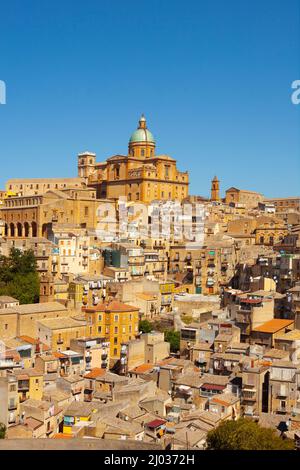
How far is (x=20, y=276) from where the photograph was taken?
23.6 meters

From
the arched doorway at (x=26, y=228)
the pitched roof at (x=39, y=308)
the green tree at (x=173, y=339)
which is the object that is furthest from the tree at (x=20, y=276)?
the arched doorway at (x=26, y=228)

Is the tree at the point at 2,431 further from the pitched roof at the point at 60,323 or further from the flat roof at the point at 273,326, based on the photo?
the flat roof at the point at 273,326

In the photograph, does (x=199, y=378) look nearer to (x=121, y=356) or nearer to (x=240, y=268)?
(x=121, y=356)

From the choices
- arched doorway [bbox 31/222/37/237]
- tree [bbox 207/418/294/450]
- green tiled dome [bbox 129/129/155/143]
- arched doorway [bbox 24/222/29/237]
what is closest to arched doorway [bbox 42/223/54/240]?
arched doorway [bbox 31/222/37/237]

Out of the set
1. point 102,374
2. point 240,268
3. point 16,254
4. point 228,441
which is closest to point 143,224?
point 240,268

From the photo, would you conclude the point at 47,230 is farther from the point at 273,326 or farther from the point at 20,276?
the point at 273,326

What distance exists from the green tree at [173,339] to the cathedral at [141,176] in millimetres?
16065

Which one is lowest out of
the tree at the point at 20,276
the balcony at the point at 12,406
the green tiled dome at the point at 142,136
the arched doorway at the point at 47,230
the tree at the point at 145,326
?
the balcony at the point at 12,406

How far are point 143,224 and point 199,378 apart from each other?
1706cm

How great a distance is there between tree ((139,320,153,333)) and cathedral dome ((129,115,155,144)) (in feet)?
67.9

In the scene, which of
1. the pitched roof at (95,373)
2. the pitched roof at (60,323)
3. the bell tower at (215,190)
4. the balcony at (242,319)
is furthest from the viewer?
the bell tower at (215,190)

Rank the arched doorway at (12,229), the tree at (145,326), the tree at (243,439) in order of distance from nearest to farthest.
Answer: the tree at (243,439)
the tree at (145,326)
the arched doorway at (12,229)

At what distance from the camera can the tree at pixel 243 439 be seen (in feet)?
35.9

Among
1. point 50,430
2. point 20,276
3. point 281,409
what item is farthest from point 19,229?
point 281,409
